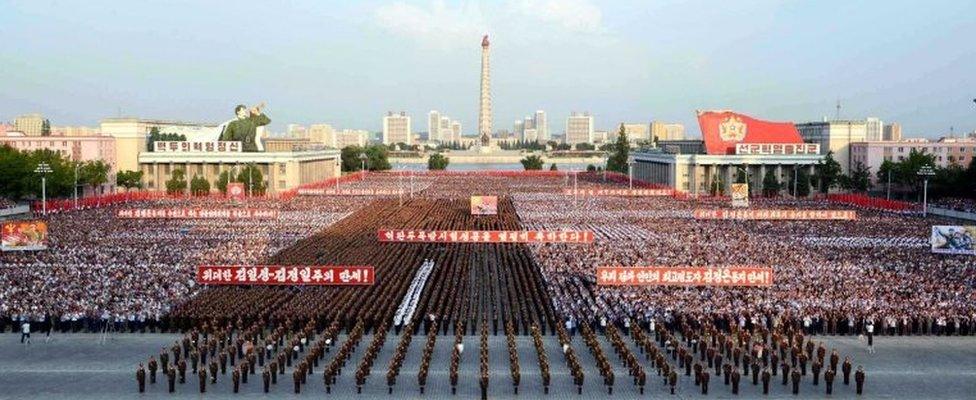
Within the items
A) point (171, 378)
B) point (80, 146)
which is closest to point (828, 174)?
point (80, 146)

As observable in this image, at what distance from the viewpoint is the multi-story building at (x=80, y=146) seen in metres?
91.5

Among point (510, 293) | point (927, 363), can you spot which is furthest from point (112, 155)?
point (927, 363)

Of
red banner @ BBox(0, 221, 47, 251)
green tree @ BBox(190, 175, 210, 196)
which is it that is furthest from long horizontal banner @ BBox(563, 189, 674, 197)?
red banner @ BBox(0, 221, 47, 251)

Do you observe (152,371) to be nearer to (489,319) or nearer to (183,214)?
(489,319)

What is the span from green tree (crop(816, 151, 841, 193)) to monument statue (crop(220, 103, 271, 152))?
2053 inches

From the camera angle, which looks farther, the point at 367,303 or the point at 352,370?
the point at 367,303

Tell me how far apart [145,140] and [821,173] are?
63475 millimetres

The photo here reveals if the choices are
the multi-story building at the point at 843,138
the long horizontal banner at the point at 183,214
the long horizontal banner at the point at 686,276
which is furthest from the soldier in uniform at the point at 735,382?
the multi-story building at the point at 843,138

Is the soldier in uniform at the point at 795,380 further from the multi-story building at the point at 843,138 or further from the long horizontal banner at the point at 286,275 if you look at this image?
the multi-story building at the point at 843,138

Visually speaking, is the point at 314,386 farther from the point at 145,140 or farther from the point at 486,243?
the point at 145,140

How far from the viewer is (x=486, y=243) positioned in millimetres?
45281

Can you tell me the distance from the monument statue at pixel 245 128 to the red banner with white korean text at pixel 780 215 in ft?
176

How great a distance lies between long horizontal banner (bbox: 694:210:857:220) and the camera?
54.9 metres

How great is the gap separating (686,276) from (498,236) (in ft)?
44.5
